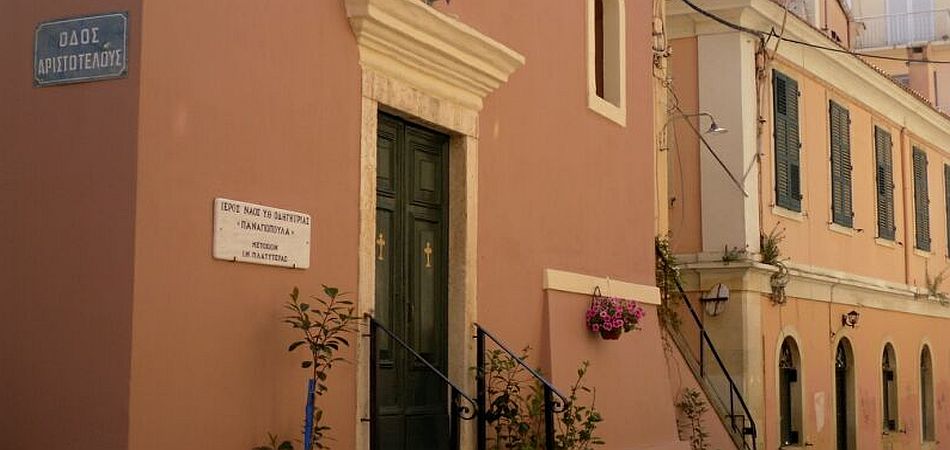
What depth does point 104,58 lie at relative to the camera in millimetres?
6379

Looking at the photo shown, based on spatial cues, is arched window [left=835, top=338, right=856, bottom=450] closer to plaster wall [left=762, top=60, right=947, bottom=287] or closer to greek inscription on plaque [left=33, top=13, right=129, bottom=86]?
plaster wall [left=762, top=60, right=947, bottom=287]

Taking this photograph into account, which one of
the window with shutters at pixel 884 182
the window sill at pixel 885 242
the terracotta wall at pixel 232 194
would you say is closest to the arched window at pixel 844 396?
the window sill at pixel 885 242

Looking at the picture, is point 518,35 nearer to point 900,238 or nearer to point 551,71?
point 551,71

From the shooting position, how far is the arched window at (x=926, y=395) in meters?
23.2

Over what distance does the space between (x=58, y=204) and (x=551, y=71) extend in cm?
483

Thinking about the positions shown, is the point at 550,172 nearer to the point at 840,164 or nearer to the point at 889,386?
the point at 840,164

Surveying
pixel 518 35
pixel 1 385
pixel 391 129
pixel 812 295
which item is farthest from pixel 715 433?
pixel 1 385

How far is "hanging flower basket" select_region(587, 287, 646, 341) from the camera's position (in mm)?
10594

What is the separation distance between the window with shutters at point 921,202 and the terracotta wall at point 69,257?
18.7 metres

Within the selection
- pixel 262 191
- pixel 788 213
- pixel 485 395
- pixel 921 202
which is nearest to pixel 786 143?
pixel 788 213

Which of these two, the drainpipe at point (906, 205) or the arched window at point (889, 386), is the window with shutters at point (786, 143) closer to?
the arched window at point (889, 386)

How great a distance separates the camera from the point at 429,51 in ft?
27.8

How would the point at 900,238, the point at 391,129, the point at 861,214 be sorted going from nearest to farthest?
the point at 391,129 < the point at 861,214 < the point at 900,238

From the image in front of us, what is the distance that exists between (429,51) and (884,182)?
14526mm
